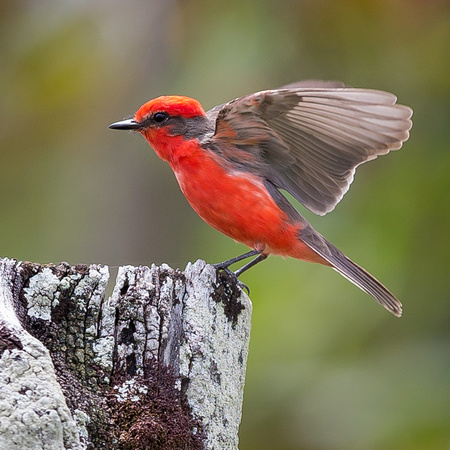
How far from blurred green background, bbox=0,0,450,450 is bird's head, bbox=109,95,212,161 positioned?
176 centimetres

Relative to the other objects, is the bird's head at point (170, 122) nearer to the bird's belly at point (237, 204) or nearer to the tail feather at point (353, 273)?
the bird's belly at point (237, 204)

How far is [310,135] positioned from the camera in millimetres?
5145

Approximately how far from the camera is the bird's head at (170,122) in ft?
17.9

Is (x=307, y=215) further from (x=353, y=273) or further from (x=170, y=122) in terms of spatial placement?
(x=170, y=122)

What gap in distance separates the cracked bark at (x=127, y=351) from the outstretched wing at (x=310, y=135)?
161cm

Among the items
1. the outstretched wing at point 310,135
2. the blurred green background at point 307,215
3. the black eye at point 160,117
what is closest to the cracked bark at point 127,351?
the outstretched wing at point 310,135

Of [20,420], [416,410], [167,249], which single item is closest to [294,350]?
[416,410]

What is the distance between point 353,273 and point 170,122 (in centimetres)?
151

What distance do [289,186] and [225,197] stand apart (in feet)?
1.71

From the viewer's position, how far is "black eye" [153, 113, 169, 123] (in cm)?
551

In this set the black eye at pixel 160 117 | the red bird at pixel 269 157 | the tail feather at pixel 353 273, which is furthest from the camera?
the black eye at pixel 160 117

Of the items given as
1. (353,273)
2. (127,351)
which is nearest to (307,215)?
(353,273)

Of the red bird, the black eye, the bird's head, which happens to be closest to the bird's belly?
the red bird

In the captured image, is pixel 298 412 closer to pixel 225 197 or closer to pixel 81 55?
pixel 225 197
